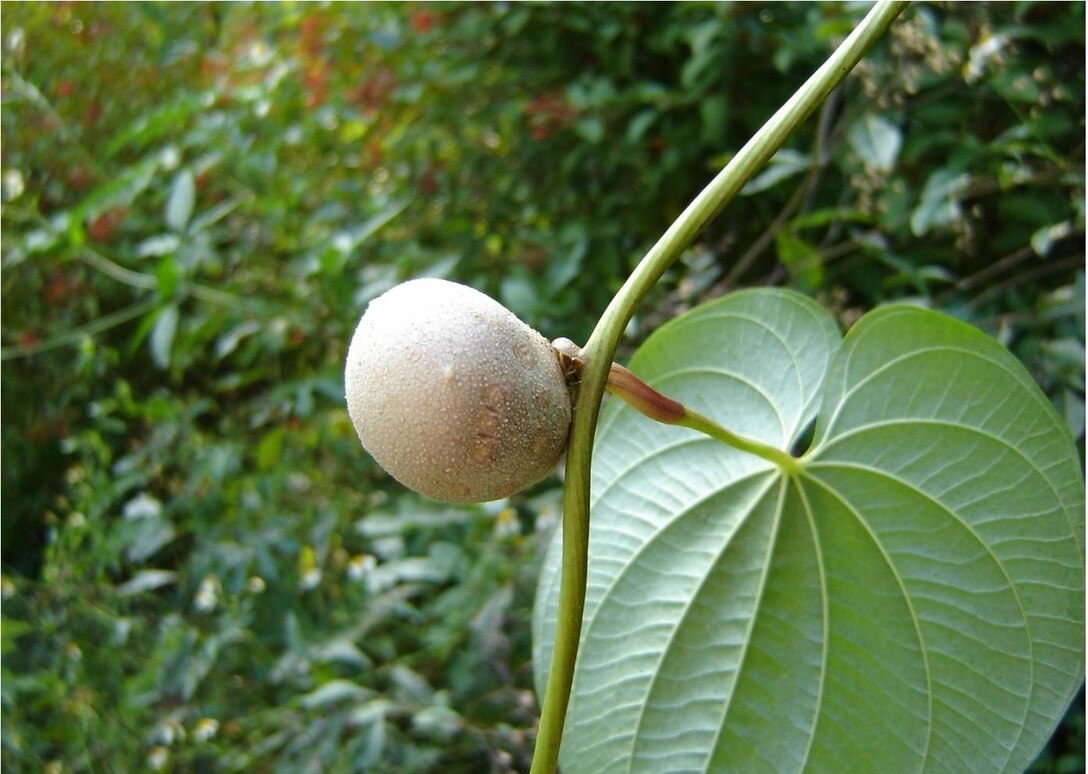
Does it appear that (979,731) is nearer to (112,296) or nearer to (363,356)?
(363,356)

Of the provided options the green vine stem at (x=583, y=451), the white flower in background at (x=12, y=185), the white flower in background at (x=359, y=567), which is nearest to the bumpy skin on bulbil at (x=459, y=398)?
the green vine stem at (x=583, y=451)

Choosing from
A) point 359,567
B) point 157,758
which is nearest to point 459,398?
point 359,567

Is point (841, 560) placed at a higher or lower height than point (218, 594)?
higher

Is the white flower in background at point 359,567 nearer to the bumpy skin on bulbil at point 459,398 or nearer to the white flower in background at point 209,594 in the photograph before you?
the white flower in background at point 209,594

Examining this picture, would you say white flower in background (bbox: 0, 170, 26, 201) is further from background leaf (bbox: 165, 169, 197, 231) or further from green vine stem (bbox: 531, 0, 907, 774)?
green vine stem (bbox: 531, 0, 907, 774)

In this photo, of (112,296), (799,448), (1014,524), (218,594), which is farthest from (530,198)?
(1014,524)

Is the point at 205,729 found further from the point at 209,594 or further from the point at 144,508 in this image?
the point at 144,508
